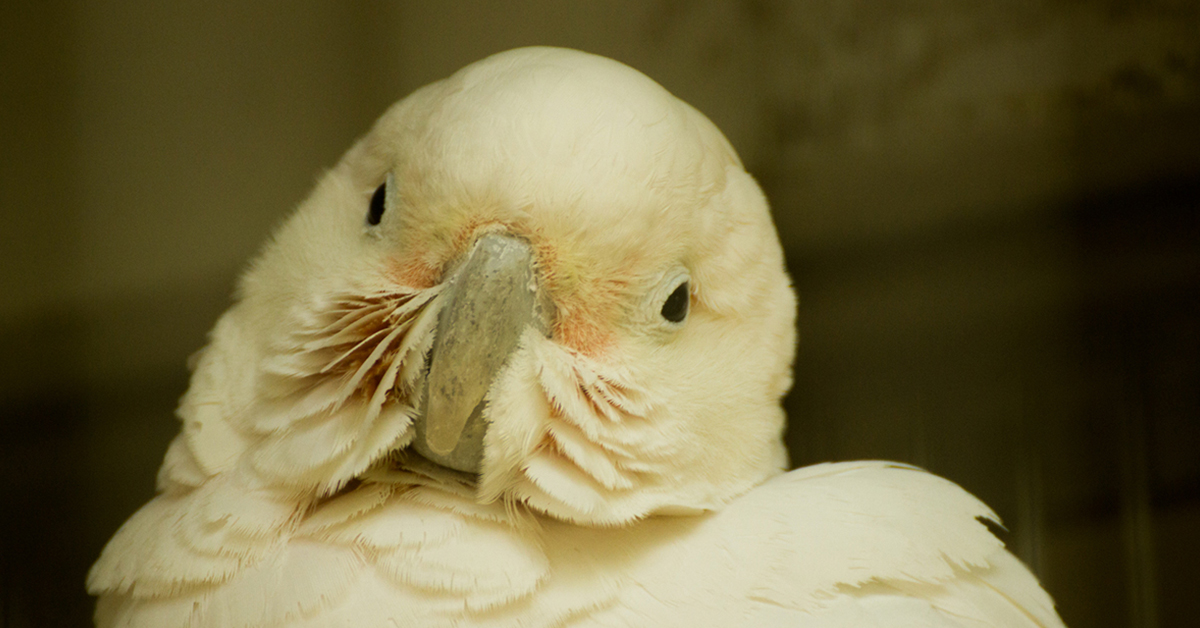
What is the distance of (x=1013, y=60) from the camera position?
139 centimetres

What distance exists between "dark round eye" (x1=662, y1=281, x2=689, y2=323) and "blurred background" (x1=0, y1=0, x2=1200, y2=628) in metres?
0.69

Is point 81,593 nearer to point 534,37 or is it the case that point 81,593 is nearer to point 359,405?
point 359,405

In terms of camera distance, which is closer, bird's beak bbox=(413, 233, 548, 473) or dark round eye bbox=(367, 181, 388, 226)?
bird's beak bbox=(413, 233, 548, 473)

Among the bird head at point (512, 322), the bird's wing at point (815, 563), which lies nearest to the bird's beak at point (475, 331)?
the bird head at point (512, 322)

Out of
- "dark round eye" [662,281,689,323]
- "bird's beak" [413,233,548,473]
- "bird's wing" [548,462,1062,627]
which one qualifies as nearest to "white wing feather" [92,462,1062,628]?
"bird's wing" [548,462,1062,627]

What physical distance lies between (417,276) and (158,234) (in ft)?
2.46

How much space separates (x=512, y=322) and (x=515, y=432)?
0.10m

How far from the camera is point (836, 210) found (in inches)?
63.2

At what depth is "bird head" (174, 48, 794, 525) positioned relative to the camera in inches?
30.2

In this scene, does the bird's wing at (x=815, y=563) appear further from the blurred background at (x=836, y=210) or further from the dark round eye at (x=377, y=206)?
the blurred background at (x=836, y=210)

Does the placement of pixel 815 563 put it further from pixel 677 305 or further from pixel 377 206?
pixel 377 206

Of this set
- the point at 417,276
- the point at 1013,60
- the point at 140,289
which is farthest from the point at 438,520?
the point at 1013,60

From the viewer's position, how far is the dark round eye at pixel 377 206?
2.97ft

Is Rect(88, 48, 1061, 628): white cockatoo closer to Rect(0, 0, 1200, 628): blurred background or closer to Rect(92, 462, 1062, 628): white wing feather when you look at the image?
→ Rect(92, 462, 1062, 628): white wing feather
